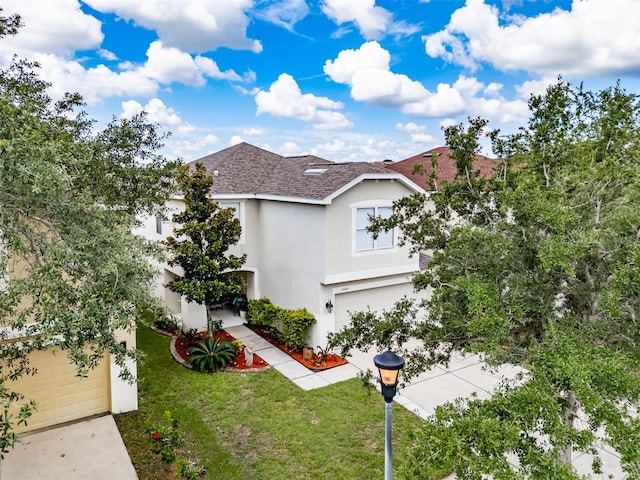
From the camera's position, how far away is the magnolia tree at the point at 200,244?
44.7 feet

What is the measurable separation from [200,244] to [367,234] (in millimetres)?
5987

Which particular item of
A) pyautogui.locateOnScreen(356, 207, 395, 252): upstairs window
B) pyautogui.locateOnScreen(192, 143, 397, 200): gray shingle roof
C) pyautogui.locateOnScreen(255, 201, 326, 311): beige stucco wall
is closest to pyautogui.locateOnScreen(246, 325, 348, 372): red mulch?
pyautogui.locateOnScreen(255, 201, 326, 311): beige stucco wall

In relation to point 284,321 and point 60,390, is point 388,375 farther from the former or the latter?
point 284,321

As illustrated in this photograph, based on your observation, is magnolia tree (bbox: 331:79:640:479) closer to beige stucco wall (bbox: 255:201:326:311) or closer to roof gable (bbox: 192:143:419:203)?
roof gable (bbox: 192:143:419:203)

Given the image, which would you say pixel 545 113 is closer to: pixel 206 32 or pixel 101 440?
pixel 206 32

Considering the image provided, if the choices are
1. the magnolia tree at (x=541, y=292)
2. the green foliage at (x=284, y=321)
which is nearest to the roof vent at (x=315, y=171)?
the green foliage at (x=284, y=321)

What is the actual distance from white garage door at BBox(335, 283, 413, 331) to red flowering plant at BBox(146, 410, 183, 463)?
24.1ft

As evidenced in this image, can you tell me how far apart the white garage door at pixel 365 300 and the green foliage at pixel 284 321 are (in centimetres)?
125

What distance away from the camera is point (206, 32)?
11992 mm

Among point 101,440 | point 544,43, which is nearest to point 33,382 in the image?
point 101,440

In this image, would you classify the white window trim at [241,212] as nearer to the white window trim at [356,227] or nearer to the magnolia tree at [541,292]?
the white window trim at [356,227]

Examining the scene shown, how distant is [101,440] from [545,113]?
11.5m

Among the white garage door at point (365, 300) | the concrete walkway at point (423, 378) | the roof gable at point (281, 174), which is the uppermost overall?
the roof gable at point (281, 174)

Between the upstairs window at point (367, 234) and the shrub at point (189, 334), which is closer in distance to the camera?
the upstairs window at point (367, 234)
